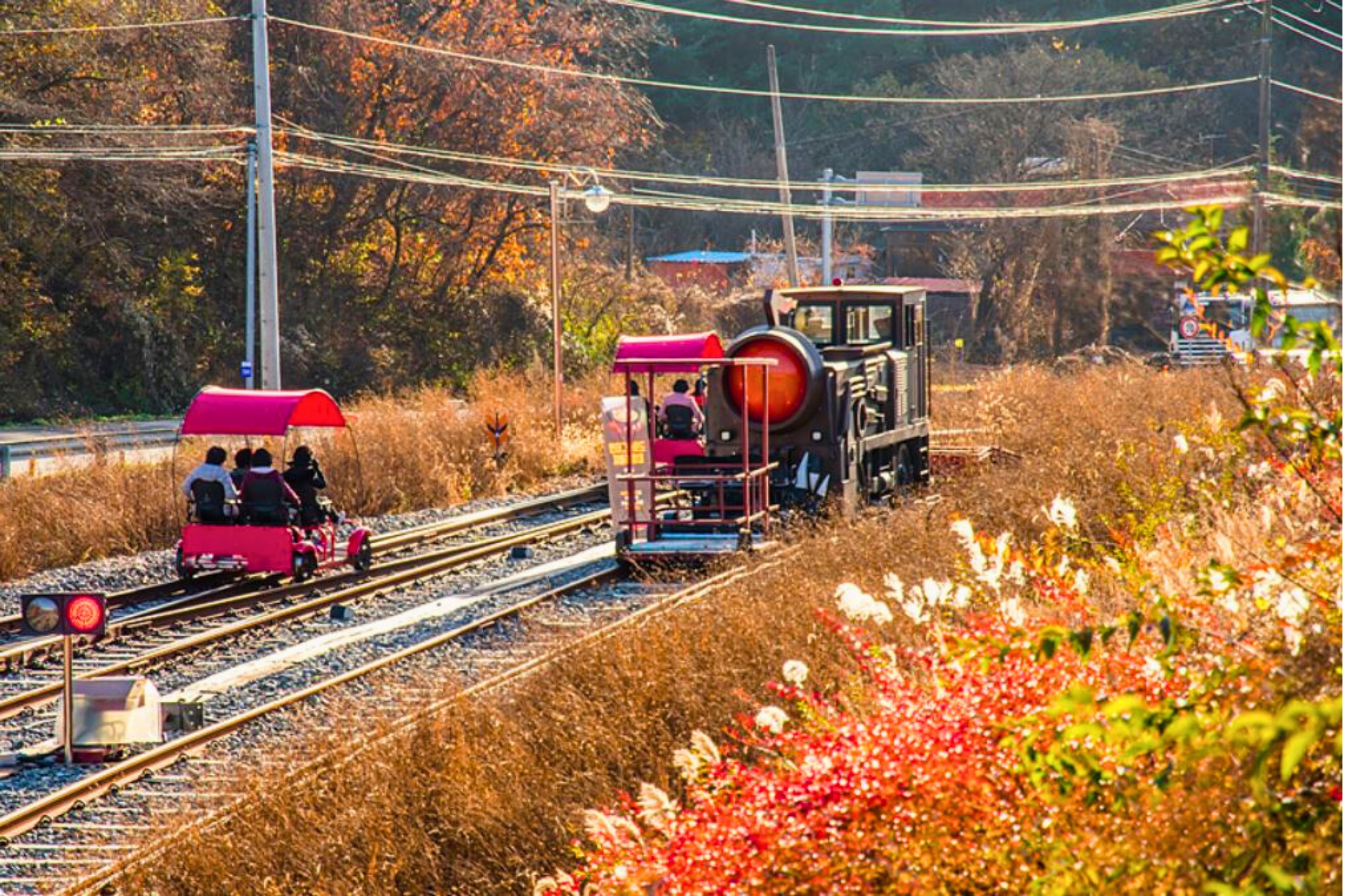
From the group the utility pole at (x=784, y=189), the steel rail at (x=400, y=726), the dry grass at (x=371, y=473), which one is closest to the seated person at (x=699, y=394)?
the dry grass at (x=371, y=473)

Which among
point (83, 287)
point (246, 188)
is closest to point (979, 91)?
point (246, 188)

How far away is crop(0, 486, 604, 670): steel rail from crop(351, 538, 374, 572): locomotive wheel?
11 cm

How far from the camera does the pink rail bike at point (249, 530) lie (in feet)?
56.6

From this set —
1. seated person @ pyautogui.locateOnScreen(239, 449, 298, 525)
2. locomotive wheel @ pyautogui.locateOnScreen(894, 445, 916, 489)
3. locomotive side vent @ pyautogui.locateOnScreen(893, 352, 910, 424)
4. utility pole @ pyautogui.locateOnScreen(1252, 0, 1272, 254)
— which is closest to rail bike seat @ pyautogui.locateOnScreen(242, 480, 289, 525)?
seated person @ pyautogui.locateOnScreen(239, 449, 298, 525)

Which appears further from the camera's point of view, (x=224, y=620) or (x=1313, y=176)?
(x=1313, y=176)

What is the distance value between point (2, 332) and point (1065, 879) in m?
38.7

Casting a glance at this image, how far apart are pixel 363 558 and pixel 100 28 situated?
25643 millimetres

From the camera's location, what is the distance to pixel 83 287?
42000 mm

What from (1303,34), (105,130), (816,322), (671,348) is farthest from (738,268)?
(816,322)

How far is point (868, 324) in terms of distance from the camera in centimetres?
1967

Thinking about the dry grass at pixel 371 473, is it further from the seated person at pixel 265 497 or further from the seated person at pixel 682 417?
the seated person at pixel 682 417

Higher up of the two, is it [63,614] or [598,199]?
[598,199]

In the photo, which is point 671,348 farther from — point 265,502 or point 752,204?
point 752,204

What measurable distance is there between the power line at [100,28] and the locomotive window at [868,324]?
2200 cm
